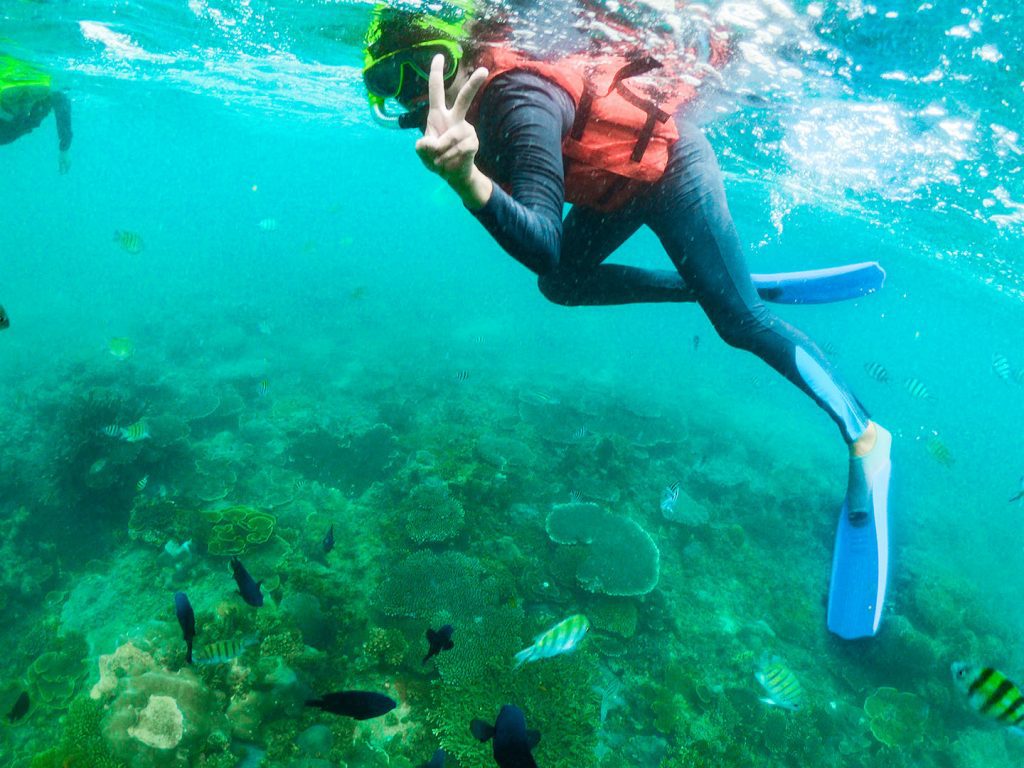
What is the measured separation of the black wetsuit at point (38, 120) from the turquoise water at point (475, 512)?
2789mm

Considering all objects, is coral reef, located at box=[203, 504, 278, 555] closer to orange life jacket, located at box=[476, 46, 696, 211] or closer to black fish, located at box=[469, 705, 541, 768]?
black fish, located at box=[469, 705, 541, 768]

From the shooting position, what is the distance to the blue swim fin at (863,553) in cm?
408

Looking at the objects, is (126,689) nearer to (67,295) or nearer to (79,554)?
(79,554)

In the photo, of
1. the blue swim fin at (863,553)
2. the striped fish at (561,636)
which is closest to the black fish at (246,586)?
the striped fish at (561,636)

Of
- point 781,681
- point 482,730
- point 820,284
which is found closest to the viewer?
point 482,730

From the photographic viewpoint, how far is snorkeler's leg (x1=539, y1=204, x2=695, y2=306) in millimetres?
4523

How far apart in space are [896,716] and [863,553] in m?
6.30

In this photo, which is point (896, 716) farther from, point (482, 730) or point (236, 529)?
point (236, 529)

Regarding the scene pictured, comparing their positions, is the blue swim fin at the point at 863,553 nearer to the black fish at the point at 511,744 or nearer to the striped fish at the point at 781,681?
the striped fish at the point at 781,681

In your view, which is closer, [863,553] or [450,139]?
[450,139]

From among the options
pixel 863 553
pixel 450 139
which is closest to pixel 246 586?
pixel 450 139

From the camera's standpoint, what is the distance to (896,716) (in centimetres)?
809

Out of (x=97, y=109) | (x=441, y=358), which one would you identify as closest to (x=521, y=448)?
(x=441, y=358)

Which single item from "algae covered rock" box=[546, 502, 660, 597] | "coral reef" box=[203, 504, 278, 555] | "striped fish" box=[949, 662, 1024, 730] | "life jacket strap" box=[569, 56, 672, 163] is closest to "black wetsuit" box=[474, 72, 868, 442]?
"life jacket strap" box=[569, 56, 672, 163]
